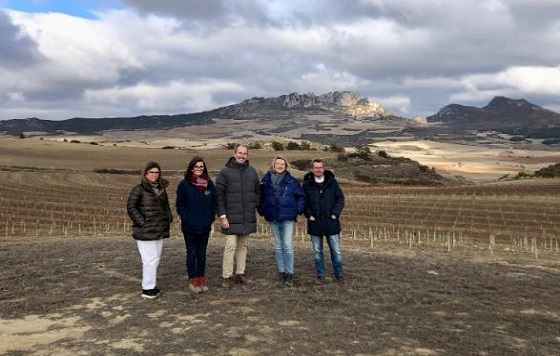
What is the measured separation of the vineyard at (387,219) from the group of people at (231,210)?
6.95 meters

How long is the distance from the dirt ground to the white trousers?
0.28 m

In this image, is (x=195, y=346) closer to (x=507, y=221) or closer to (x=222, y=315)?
(x=222, y=315)

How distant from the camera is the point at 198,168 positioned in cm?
880

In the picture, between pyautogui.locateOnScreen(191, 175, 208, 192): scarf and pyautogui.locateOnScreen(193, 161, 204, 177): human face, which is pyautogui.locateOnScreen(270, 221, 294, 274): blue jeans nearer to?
pyautogui.locateOnScreen(191, 175, 208, 192): scarf

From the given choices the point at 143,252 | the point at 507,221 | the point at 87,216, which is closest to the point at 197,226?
the point at 143,252

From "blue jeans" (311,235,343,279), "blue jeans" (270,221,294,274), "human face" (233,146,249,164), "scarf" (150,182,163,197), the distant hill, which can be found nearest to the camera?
"scarf" (150,182,163,197)

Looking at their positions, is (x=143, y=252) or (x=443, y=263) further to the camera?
(x=443, y=263)

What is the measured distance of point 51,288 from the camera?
9.38m

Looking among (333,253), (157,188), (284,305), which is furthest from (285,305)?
(157,188)

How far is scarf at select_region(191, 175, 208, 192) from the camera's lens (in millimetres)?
8891

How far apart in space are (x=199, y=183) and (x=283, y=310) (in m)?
2.40

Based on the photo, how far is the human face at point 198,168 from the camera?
8812mm

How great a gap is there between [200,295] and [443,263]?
560 cm

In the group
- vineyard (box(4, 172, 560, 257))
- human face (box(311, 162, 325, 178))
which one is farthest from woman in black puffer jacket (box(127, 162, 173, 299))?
vineyard (box(4, 172, 560, 257))
